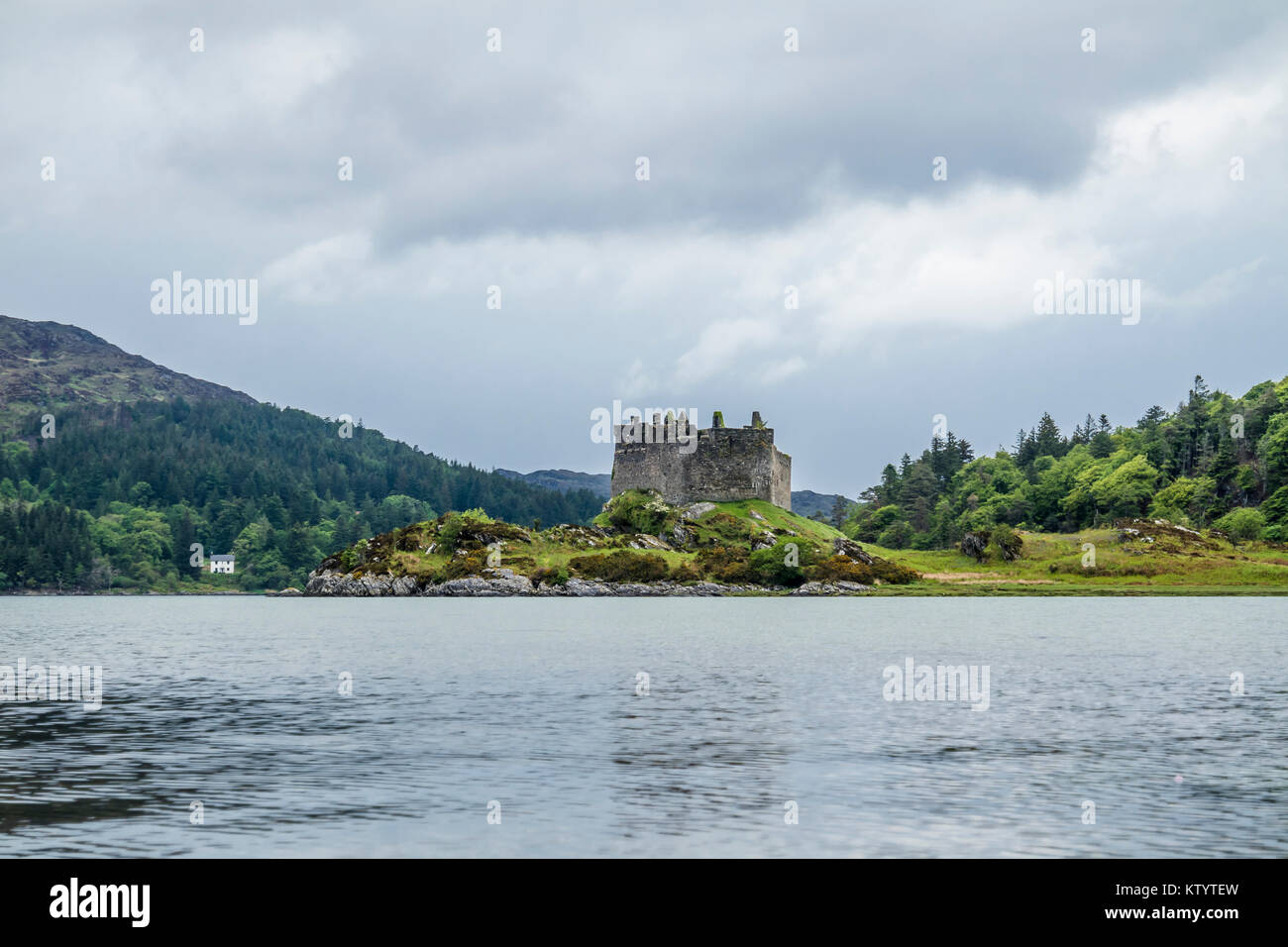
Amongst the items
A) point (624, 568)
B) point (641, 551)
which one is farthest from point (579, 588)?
point (641, 551)

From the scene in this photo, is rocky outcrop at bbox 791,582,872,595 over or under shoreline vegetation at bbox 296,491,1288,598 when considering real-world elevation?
under

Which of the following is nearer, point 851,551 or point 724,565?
point 724,565

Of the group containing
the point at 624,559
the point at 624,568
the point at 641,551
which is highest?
the point at 641,551

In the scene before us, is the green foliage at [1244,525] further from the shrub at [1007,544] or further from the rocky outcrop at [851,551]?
the rocky outcrop at [851,551]

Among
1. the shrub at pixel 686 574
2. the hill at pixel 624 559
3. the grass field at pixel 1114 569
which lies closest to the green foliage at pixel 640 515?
the hill at pixel 624 559

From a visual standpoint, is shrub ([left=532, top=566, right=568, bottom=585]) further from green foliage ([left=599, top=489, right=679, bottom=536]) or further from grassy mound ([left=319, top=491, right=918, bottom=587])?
green foliage ([left=599, top=489, right=679, bottom=536])

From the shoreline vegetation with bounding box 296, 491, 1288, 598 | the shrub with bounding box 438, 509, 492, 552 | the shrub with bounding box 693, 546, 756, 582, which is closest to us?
the shoreline vegetation with bounding box 296, 491, 1288, 598

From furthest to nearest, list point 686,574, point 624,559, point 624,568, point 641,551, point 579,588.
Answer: point 641,551
point 686,574
point 624,559
point 624,568
point 579,588

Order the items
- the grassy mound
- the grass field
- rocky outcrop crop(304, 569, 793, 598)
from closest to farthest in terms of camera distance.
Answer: the grass field < rocky outcrop crop(304, 569, 793, 598) < the grassy mound

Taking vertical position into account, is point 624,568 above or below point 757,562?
below

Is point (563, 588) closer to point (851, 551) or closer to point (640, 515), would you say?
point (640, 515)

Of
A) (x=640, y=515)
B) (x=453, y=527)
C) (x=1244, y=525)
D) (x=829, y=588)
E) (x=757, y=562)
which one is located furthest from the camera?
(x=640, y=515)

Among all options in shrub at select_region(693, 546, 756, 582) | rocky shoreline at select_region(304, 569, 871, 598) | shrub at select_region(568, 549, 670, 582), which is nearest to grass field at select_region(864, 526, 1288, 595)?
rocky shoreline at select_region(304, 569, 871, 598)
